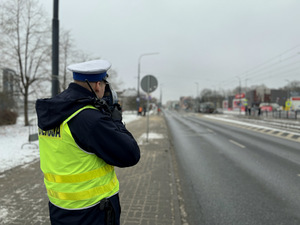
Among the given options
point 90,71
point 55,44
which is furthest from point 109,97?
point 55,44

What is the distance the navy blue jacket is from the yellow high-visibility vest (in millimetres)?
38

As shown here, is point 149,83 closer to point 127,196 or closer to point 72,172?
point 127,196

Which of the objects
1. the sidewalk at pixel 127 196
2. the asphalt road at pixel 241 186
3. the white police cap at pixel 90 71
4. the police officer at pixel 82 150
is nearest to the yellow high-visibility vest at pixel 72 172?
the police officer at pixel 82 150

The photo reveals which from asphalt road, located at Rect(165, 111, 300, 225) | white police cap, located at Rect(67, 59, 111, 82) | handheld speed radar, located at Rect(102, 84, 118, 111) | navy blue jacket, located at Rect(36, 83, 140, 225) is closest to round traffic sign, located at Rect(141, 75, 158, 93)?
asphalt road, located at Rect(165, 111, 300, 225)

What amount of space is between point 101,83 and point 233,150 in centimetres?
773

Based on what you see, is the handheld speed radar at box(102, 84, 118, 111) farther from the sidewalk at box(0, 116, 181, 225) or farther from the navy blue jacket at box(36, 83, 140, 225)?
the sidewalk at box(0, 116, 181, 225)

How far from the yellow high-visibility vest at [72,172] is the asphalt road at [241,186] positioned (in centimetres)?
228

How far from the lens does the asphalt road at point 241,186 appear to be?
134 inches

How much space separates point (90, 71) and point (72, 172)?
2.21 ft

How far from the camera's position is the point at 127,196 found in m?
3.86

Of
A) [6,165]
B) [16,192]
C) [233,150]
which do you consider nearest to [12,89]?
[6,165]

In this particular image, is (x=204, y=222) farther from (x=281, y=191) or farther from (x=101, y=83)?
(x=101, y=83)

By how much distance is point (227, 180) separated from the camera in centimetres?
504

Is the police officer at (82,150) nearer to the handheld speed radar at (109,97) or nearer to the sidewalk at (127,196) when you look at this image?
the handheld speed radar at (109,97)
